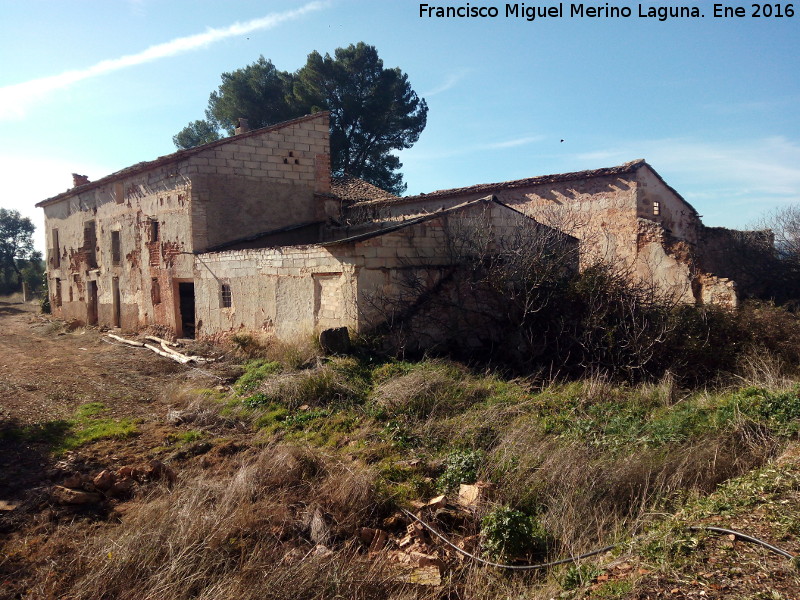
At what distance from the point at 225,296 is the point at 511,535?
10791 millimetres

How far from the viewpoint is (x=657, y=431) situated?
22.4ft

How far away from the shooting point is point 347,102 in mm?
29500

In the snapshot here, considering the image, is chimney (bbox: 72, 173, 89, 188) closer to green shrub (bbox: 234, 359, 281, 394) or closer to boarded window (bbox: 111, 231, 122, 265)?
boarded window (bbox: 111, 231, 122, 265)

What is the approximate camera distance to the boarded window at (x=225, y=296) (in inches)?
549

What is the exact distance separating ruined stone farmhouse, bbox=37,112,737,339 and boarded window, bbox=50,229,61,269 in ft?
16.5

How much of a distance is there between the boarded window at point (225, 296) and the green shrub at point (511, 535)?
10294 mm

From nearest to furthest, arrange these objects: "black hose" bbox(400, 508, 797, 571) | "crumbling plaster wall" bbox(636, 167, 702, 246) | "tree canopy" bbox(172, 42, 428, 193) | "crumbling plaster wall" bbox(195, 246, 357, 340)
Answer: "black hose" bbox(400, 508, 797, 571) → "crumbling plaster wall" bbox(195, 246, 357, 340) → "crumbling plaster wall" bbox(636, 167, 702, 246) → "tree canopy" bbox(172, 42, 428, 193)

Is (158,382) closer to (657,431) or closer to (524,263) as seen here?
(524,263)

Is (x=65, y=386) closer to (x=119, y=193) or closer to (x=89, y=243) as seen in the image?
(x=119, y=193)

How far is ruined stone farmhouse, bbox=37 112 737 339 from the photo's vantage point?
11234 mm

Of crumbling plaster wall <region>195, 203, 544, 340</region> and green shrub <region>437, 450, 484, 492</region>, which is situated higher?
crumbling plaster wall <region>195, 203, 544, 340</region>

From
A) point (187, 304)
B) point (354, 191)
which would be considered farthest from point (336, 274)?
point (354, 191)

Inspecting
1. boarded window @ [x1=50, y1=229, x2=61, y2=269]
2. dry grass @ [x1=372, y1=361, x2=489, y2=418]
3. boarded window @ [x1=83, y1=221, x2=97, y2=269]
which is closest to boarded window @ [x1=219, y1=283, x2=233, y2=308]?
dry grass @ [x1=372, y1=361, x2=489, y2=418]

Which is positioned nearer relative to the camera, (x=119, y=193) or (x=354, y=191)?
(x=119, y=193)
